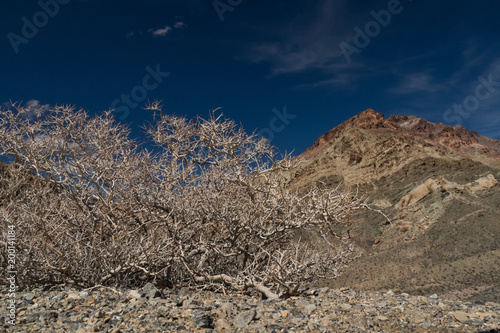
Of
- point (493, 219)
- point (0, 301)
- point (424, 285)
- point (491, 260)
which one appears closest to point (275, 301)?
point (0, 301)

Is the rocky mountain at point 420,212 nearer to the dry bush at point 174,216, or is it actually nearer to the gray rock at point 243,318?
the dry bush at point 174,216

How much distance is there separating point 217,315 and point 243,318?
27 cm

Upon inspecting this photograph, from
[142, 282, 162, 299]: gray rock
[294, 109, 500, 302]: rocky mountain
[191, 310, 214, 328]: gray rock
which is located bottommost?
[191, 310, 214, 328]: gray rock

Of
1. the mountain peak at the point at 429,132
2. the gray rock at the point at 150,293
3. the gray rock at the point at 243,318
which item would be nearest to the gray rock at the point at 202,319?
the gray rock at the point at 243,318

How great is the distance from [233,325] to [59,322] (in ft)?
4.98

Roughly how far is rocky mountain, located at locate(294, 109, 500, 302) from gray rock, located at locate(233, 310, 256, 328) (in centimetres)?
768

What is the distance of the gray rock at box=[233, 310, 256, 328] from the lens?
2.91 m

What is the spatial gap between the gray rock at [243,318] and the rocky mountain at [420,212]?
25.2 feet

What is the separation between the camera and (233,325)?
294 cm

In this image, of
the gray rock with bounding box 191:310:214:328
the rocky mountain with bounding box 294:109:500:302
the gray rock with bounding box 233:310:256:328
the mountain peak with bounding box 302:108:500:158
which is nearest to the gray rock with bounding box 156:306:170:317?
the gray rock with bounding box 191:310:214:328

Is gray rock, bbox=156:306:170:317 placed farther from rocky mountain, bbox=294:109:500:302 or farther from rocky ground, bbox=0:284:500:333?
rocky mountain, bbox=294:109:500:302

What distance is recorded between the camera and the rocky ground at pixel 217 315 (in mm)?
2879

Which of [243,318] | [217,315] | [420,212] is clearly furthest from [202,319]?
[420,212]

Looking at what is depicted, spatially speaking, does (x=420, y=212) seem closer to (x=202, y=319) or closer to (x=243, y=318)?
(x=243, y=318)
